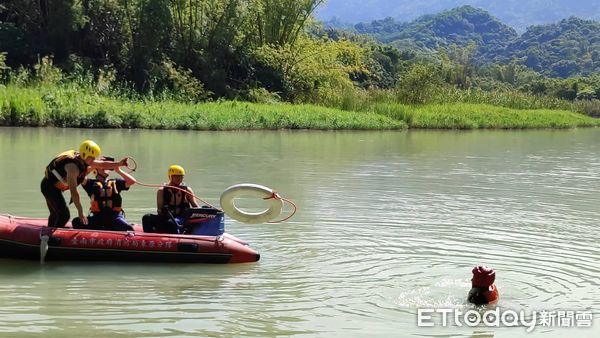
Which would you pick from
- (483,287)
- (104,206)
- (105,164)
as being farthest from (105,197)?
(483,287)

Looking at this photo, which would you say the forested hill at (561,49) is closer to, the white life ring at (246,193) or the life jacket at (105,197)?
the white life ring at (246,193)

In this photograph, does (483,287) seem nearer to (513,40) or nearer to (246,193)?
(246,193)

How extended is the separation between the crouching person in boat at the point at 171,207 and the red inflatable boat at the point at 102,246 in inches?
9.4

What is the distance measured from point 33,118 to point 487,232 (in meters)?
16.3

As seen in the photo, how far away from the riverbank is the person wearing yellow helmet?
1562 cm

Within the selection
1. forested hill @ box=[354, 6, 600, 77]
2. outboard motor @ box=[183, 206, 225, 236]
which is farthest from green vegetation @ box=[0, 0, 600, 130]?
forested hill @ box=[354, 6, 600, 77]

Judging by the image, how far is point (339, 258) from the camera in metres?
7.74

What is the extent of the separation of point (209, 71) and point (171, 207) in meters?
24.9

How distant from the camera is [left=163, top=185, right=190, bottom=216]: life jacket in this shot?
752cm

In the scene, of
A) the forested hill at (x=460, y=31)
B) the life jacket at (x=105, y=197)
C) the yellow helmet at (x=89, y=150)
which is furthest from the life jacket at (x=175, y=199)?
the forested hill at (x=460, y=31)

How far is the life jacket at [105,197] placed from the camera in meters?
7.25

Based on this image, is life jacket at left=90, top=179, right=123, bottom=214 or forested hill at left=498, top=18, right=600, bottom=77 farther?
forested hill at left=498, top=18, right=600, bottom=77

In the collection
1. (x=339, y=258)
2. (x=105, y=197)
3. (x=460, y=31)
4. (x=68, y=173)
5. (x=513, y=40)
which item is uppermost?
(x=460, y=31)

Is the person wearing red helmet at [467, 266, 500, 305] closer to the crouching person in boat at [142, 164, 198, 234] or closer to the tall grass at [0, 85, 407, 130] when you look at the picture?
the crouching person in boat at [142, 164, 198, 234]
